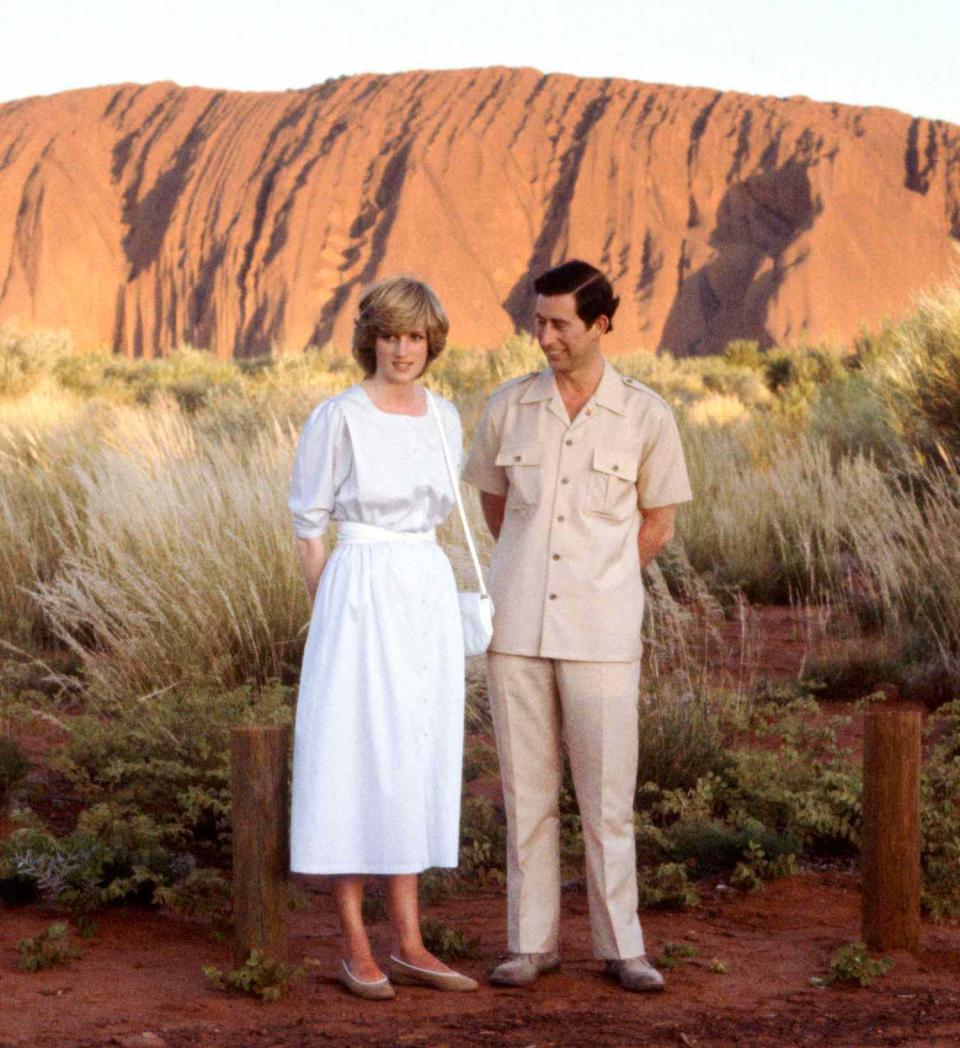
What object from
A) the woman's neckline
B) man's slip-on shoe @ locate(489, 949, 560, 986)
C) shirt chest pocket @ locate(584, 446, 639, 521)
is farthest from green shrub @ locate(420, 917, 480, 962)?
the woman's neckline

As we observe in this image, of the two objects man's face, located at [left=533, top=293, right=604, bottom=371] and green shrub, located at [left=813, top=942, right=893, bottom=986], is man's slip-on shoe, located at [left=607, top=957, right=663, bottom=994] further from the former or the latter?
man's face, located at [left=533, top=293, right=604, bottom=371]

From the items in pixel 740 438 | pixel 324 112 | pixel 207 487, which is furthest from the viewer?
pixel 324 112

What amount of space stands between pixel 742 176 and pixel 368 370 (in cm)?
5750

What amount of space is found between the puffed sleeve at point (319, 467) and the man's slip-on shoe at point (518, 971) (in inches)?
47.0

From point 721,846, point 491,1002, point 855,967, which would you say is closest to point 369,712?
point 491,1002

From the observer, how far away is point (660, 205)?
57.9 m

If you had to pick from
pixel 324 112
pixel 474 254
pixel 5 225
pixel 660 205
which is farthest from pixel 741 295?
pixel 5 225

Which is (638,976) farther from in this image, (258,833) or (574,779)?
(258,833)

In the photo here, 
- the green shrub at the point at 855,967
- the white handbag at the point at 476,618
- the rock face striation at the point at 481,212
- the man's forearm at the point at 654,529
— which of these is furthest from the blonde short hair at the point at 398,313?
the rock face striation at the point at 481,212

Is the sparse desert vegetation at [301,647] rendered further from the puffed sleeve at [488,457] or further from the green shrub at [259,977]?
the puffed sleeve at [488,457]

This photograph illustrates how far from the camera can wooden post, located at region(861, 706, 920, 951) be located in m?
4.11

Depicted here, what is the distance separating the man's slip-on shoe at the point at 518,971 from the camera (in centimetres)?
387

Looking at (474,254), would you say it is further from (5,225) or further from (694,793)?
(694,793)

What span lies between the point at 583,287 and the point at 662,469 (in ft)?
1.70
